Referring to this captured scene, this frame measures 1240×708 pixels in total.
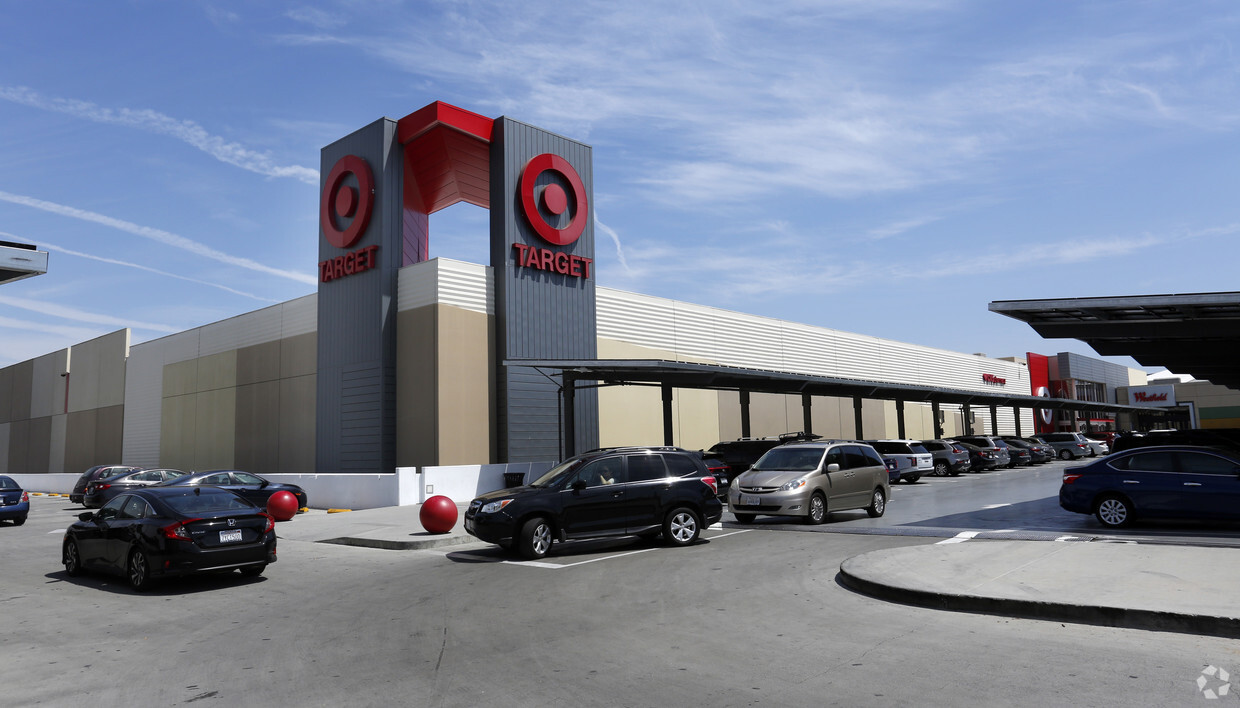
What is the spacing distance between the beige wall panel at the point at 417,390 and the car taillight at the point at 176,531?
60.7 ft

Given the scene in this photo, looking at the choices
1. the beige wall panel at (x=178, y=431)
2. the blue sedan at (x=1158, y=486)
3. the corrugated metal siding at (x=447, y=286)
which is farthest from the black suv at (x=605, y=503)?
the beige wall panel at (x=178, y=431)


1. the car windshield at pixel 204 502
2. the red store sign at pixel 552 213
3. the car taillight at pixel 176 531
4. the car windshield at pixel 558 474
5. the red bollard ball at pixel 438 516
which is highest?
the red store sign at pixel 552 213

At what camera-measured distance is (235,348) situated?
44000 millimetres

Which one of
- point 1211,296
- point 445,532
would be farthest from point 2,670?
point 1211,296

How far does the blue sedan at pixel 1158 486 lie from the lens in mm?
14688

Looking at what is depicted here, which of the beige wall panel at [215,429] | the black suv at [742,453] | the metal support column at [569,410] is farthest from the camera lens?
the beige wall panel at [215,429]

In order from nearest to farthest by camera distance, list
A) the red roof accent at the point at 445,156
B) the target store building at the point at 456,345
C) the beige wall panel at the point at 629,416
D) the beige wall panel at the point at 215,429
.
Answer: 1. the target store building at the point at 456,345
2. the red roof accent at the point at 445,156
3. the beige wall panel at the point at 629,416
4. the beige wall panel at the point at 215,429

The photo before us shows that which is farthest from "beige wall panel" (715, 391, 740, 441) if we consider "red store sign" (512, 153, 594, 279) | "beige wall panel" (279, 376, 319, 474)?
"beige wall panel" (279, 376, 319, 474)

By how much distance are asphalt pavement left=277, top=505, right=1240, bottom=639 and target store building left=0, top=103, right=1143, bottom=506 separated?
46.2 ft

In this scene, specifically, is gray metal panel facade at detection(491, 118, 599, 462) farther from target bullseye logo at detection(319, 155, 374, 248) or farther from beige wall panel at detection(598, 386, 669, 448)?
target bullseye logo at detection(319, 155, 374, 248)

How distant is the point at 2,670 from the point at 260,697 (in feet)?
9.82

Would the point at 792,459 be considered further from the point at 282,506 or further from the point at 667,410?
the point at 282,506

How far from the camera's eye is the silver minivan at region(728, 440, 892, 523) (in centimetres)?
1752

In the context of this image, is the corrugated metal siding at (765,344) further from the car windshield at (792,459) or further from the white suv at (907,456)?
the car windshield at (792,459)
